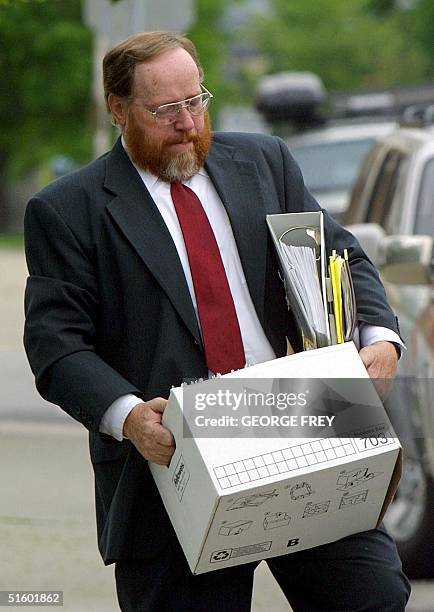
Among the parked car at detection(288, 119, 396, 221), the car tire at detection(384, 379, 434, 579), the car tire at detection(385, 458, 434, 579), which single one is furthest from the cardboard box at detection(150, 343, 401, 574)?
the parked car at detection(288, 119, 396, 221)

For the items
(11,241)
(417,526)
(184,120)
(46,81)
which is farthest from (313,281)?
(11,241)

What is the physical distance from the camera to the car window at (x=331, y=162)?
16.7 meters

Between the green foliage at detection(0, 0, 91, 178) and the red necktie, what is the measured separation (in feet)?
80.6

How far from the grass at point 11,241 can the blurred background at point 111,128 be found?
13cm

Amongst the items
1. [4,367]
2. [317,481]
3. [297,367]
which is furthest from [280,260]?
[4,367]

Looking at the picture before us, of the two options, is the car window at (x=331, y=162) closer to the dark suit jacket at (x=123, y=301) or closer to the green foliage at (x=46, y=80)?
the green foliage at (x=46, y=80)

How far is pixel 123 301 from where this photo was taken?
11.6 feet

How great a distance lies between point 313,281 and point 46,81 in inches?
1090

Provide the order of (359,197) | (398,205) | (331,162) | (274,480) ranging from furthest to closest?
(331,162) < (359,197) < (398,205) < (274,480)

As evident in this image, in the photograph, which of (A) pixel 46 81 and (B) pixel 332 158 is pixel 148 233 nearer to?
(B) pixel 332 158

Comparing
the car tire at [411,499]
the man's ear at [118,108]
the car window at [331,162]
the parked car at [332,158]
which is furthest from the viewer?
the car window at [331,162]

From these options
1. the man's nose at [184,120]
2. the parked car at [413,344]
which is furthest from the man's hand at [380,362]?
the parked car at [413,344]

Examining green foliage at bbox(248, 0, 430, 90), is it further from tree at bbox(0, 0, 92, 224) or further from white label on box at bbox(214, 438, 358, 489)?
white label on box at bbox(214, 438, 358, 489)

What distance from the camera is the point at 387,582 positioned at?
3.52 metres
